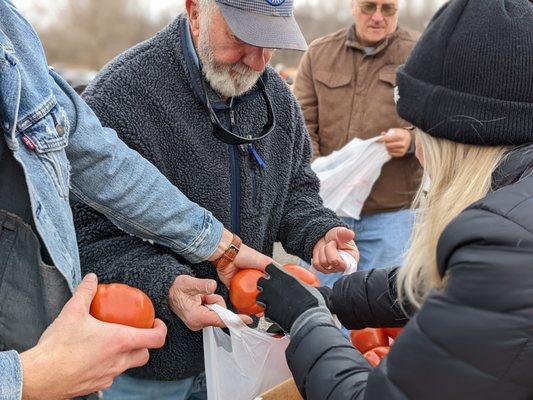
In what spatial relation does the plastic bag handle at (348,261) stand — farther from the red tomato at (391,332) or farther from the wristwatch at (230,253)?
the wristwatch at (230,253)

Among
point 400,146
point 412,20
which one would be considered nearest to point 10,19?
point 400,146

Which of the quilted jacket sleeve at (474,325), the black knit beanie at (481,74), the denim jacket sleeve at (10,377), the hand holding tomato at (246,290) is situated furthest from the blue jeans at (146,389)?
the black knit beanie at (481,74)

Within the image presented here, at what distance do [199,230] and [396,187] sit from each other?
2158mm

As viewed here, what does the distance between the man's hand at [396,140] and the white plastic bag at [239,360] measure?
2.01m

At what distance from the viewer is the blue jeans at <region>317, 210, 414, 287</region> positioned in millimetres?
3785

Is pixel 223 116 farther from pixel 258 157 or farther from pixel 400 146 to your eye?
pixel 400 146

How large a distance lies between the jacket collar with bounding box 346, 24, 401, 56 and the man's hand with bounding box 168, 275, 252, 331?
2.43m

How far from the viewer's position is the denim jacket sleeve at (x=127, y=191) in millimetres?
1685

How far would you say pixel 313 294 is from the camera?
69.7 inches

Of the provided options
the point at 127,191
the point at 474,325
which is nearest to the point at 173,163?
the point at 127,191

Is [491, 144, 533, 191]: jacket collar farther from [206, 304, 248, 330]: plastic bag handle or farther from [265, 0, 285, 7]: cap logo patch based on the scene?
[265, 0, 285, 7]: cap logo patch

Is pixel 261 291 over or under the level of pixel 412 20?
over

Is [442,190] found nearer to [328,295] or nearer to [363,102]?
[328,295]

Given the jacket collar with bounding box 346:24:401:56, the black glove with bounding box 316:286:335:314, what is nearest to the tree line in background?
the jacket collar with bounding box 346:24:401:56
